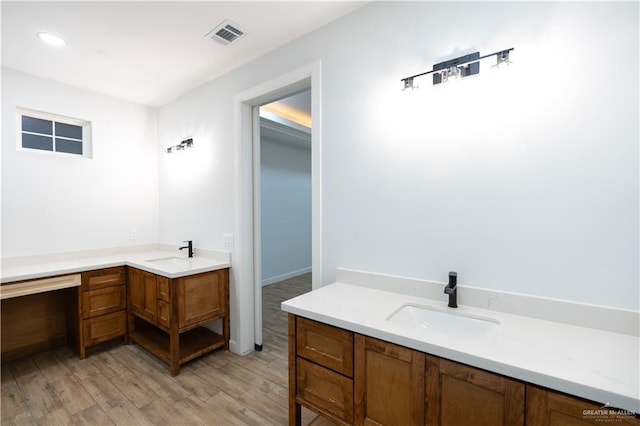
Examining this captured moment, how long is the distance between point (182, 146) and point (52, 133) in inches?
51.9

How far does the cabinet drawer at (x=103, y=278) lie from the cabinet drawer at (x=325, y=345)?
7.55 feet

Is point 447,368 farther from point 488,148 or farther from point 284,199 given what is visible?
point 284,199

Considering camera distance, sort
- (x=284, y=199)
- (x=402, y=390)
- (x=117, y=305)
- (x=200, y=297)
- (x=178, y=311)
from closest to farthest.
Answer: (x=402, y=390), (x=178, y=311), (x=200, y=297), (x=117, y=305), (x=284, y=199)

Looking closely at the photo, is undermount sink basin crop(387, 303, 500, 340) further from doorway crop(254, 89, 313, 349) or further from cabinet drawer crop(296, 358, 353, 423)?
doorway crop(254, 89, 313, 349)

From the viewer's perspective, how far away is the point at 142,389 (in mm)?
2131

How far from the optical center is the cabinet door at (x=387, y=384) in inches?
44.8

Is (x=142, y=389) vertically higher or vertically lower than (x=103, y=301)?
lower

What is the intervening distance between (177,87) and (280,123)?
1.58 m

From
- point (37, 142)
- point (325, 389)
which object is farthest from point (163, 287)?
point (37, 142)

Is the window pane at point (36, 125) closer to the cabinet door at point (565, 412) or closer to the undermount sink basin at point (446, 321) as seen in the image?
the undermount sink basin at point (446, 321)

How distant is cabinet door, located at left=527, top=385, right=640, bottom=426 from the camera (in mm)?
808

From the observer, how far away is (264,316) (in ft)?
11.9

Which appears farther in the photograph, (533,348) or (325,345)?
(325,345)

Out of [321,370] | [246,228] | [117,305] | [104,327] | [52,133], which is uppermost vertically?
[52,133]
